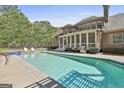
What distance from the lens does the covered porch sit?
990 inches

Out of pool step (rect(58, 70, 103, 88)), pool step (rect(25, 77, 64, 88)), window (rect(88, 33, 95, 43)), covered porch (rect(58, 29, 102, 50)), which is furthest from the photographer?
window (rect(88, 33, 95, 43))

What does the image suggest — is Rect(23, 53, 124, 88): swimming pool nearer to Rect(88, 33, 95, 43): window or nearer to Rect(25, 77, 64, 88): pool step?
Rect(25, 77, 64, 88): pool step

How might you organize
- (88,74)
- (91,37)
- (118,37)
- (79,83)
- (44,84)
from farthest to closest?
(91,37)
(118,37)
(88,74)
(79,83)
(44,84)

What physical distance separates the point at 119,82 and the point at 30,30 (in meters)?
23.2

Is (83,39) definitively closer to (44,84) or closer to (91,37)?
(91,37)

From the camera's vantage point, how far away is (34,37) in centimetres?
3147

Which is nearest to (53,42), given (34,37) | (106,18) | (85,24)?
(34,37)

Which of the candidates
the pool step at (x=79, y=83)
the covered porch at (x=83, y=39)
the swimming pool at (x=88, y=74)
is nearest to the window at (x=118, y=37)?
the covered porch at (x=83, y=39)

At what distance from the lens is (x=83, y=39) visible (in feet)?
89.5

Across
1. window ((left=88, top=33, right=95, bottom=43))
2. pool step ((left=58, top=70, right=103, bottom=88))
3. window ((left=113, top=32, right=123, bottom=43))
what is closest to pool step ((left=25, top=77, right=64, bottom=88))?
pool step ((left=58, top=70, right=103, bottom=88))

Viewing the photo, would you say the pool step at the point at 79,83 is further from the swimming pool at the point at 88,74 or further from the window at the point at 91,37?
the window at the point at 91,37

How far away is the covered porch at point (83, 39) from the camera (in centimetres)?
2514

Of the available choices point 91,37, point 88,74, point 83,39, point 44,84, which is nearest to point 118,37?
point 91,37
